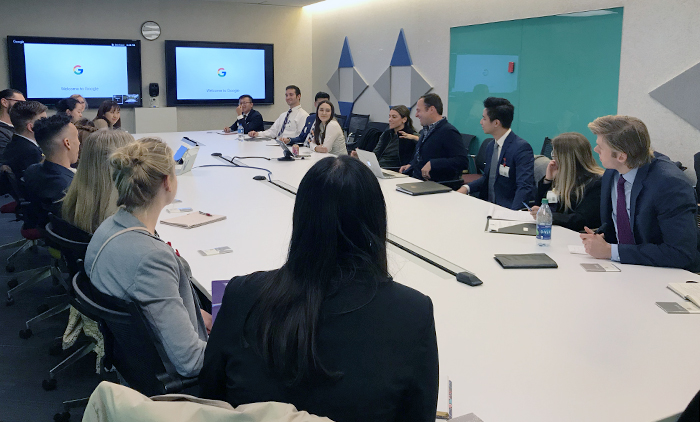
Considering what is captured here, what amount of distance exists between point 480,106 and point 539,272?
4.71m

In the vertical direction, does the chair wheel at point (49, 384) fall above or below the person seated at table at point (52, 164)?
below

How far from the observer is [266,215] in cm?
347

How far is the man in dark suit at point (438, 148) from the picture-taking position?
5.20 metres

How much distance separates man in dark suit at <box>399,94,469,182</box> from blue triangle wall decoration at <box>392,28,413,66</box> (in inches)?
111

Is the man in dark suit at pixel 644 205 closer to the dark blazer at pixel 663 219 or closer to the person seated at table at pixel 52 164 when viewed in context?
the dark blazer at pixel 663 219

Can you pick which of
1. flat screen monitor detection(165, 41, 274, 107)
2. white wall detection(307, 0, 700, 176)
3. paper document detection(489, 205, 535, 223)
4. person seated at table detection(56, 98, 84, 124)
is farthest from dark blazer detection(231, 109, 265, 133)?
paper document detection(489, 205, 535, 223)

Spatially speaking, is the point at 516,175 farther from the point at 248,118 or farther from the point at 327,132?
the point at 248,118

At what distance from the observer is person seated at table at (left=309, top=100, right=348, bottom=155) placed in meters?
6.50

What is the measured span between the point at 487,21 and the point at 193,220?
469 centimetres

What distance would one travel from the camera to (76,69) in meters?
9.21

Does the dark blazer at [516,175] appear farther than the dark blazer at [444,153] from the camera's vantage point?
No

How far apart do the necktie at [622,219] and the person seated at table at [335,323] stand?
194cm

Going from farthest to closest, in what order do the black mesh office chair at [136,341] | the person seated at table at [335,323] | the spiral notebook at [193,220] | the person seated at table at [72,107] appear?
the person seated at table at [72,107], the spiral notebook at [193,220], the black mesh office chair at [136,341], the person seated at table at [335,323]

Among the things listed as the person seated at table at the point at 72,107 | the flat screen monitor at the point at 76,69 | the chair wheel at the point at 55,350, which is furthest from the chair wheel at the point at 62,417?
the flat screen monitor at the point at 76,69
